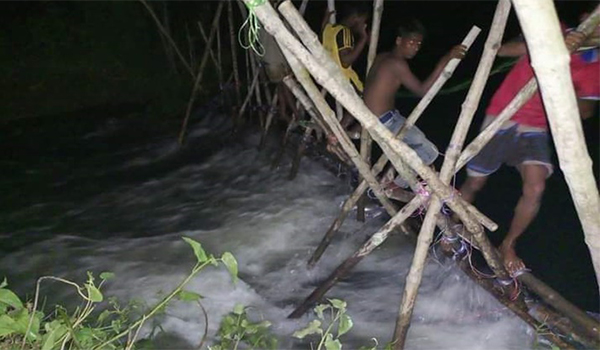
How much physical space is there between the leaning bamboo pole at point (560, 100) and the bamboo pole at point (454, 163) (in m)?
0.68

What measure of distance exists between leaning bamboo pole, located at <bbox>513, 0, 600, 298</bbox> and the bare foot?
3.30 feet

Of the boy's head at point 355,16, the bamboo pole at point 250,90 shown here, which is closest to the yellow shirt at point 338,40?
the boy's head at point 355,16

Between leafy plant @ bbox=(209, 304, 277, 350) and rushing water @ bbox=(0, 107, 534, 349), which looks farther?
rushing water @ bbox=(0, 107, 534, 349)

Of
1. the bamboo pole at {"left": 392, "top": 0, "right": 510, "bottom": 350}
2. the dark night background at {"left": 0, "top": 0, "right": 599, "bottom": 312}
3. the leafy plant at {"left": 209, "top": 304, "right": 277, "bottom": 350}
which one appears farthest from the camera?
the dark night background at {"left": 0, "top": 0, "right": 599, "bottom": 312}

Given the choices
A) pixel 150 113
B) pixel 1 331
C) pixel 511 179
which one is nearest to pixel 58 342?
pixel 1 331

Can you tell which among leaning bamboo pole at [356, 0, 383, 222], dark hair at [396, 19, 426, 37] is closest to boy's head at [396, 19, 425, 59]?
dark hair at [396, 19, 426, 37]

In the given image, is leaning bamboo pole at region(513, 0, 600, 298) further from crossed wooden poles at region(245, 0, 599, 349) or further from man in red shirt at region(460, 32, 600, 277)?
man in red shirt at region(460, 32, 600, 277)

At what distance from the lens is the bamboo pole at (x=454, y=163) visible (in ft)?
7.02

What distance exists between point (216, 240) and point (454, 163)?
2133 mm

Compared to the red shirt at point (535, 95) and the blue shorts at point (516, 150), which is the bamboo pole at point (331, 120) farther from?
the red shirt at point (535, 95)

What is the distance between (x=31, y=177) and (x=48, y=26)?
10.6 feet

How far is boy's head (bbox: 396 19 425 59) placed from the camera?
315cm

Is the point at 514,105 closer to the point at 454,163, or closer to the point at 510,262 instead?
the point at 454,163

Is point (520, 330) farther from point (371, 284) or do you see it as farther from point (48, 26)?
point (48, 26)
